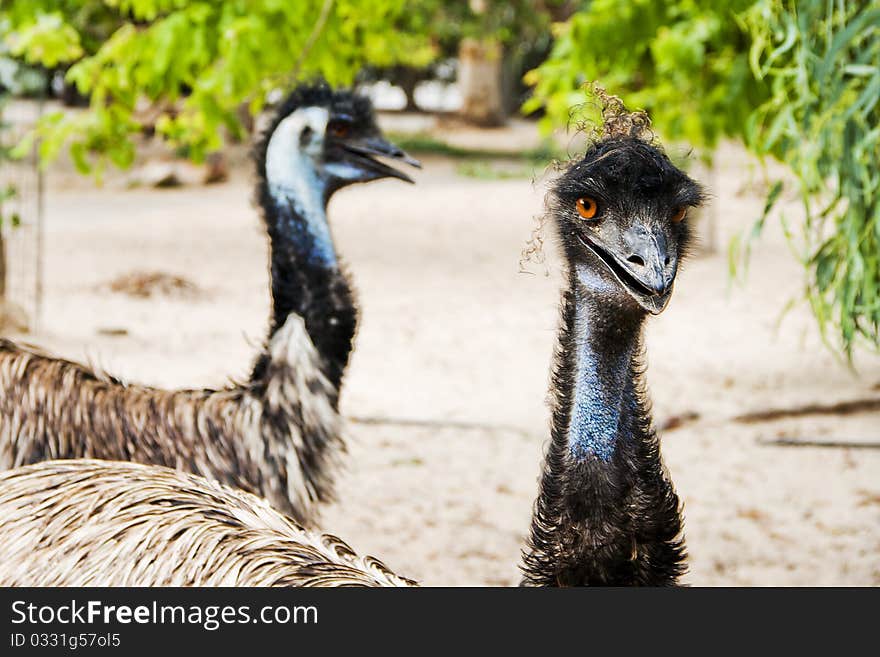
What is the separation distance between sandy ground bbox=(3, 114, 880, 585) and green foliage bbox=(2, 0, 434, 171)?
0.97m

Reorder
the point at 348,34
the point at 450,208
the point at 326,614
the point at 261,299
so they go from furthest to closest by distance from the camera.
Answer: the point at 450,208
the point at 261,299
the point at 348,34
the point at 326,614

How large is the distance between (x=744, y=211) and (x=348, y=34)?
7605mm

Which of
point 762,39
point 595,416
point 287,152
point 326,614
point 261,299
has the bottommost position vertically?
point 261,299

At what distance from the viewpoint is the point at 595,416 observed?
5.55ft

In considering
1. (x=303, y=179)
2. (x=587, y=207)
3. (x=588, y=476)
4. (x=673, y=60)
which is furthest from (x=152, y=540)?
(x=673, y=60)

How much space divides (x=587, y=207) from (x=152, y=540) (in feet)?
2.74

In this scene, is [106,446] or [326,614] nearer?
[326,614]

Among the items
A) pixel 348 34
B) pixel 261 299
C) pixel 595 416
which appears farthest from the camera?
pixel 261 299

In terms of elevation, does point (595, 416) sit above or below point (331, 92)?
below

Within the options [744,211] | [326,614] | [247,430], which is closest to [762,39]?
[247,430]

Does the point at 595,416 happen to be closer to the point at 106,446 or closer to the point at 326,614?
the point at 326,614

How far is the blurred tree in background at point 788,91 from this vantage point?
313 centimetres

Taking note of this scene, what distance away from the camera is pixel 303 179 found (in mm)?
3084

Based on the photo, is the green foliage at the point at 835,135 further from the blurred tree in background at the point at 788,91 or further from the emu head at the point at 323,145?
the emu head at the point at 323,145
